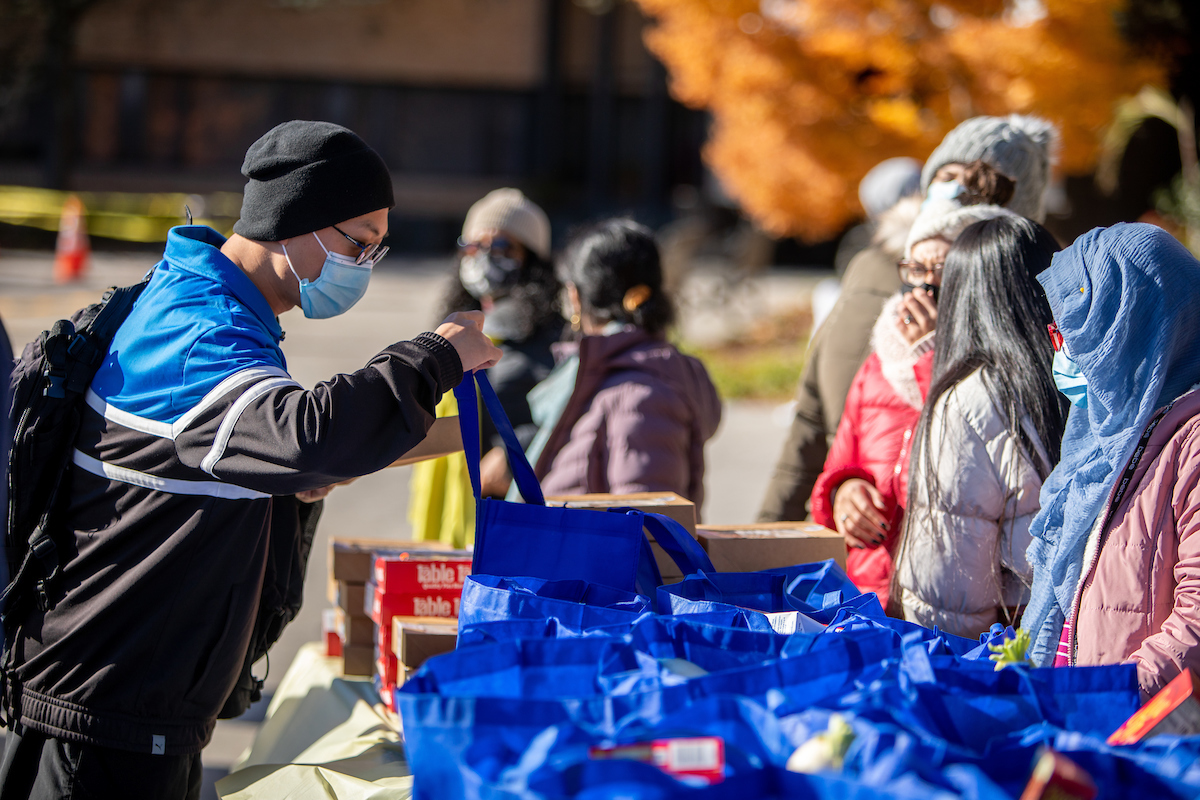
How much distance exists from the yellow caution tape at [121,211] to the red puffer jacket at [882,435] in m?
20.9

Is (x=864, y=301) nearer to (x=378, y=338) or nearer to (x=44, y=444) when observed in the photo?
(x=44, y=444)

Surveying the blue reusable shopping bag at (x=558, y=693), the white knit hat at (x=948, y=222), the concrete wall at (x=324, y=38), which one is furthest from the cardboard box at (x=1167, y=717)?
the concrete wall at (x=324, y=38)

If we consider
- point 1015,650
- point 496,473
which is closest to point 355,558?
point 496,473

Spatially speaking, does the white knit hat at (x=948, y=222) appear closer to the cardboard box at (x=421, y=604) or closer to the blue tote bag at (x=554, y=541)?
the blue tote bag at (x=554, y=541)

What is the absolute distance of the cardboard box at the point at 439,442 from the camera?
8.05 feet

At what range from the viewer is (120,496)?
2023mm

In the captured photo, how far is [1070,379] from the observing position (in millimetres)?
2070

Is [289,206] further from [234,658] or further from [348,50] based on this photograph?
[348,50]

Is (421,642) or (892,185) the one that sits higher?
(892,185)

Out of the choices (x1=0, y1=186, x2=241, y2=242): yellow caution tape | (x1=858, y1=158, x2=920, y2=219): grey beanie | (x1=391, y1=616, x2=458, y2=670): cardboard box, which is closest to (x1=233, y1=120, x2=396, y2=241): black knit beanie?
(x1=391, y1=616, x2=458, y2=670): cardboard box

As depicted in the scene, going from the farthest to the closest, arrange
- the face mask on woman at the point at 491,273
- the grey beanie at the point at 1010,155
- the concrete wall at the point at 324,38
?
the concrete wall at the point at 324,38 < the face mask on woman at the point at 491,273 < the grey beanie at the point at 1010,155

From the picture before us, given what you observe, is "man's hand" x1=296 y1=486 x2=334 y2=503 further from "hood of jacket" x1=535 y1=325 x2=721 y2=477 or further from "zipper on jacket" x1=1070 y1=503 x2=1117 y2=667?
"zipper on jacket" x1=1070 y1=503 x2=1117 y2=667

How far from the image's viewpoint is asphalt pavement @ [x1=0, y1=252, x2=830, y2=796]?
17.9 ft

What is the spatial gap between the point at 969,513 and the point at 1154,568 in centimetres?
50
